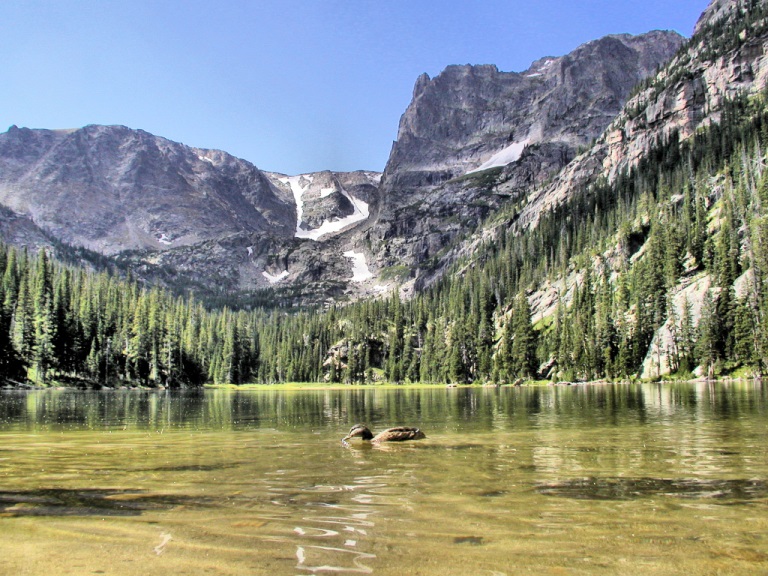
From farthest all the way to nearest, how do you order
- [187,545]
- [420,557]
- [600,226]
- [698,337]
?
[600,226] < [698,337] < [187,545] < [420,557]

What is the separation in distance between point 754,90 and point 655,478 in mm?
233954

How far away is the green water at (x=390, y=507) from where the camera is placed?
812cm

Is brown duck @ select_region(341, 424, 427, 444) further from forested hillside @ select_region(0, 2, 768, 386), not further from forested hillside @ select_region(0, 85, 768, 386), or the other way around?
forested hillside @ select_region(0, 2, 768, 386)

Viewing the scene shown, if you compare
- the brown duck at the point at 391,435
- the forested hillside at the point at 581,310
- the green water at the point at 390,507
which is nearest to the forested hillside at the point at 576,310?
the forested hillside at the point at 581,310

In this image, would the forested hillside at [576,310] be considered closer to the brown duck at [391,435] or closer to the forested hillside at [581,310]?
the forested hillside at [581,310]

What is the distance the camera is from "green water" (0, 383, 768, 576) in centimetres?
812

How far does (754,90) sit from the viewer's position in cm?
19250

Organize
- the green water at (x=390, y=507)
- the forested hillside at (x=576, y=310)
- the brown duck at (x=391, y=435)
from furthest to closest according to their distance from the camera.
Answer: the forested hillside at (x=576, y=310) → the brown duck at (x=391, y=435) → the green water at (x=390, y=507)

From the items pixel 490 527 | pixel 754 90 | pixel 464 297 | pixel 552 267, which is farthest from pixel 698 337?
pixel 754 90

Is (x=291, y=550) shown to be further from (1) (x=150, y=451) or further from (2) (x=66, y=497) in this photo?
(1) (x=150, y=451)

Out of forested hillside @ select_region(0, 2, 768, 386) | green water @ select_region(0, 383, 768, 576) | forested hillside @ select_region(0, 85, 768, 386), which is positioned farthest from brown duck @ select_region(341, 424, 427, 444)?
forested hillside @ select_region(0, 2, 768, 386)

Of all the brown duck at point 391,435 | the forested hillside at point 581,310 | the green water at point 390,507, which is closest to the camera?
the green water at point 390,507

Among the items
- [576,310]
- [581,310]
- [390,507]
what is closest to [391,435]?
[390,507]

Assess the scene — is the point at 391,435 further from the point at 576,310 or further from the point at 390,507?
the point at 576,310
